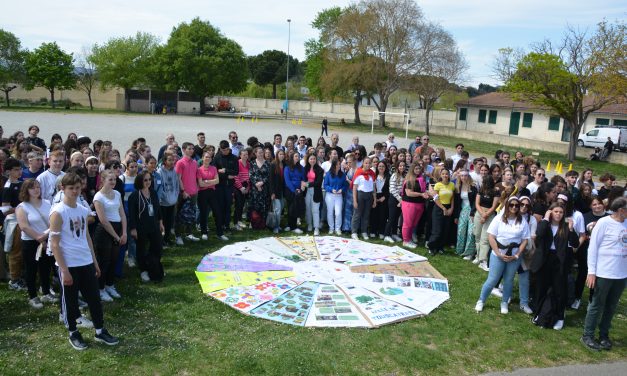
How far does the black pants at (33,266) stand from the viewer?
621cm

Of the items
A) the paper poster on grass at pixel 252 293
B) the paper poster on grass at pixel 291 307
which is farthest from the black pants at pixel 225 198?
the paper poster on grass at pixel 291 307

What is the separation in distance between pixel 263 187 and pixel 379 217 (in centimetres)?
267

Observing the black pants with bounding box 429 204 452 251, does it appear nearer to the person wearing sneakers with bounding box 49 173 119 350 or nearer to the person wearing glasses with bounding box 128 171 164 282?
the person wearing glasses with bounding box 128 171 164 282

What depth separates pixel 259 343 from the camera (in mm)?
5691

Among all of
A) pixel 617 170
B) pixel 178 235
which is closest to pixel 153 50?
pixel 617 170

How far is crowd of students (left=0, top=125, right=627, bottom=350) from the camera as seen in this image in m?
5.86

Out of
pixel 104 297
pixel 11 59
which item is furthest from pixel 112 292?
pixel 11 59

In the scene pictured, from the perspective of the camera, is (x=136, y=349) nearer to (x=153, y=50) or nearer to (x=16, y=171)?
(x=16, y=171)

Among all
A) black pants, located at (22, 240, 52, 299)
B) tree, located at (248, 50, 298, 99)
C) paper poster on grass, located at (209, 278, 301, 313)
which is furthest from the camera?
tree, located at (248, 50, 298, 99)

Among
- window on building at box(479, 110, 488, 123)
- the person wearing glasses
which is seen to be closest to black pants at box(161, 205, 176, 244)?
the person wearing glasses

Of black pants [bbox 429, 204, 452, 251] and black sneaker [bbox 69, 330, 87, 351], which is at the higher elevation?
black pants [bbox 429, 204, 452, 251]

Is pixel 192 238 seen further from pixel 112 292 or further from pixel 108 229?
pixel 108 229

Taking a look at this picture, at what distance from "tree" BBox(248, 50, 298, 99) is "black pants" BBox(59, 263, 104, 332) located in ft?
272

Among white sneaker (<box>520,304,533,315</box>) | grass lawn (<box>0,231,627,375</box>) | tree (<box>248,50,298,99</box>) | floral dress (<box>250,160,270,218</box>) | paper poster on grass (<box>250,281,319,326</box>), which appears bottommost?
grass lawn (<box>0,231,627,375</box>)
